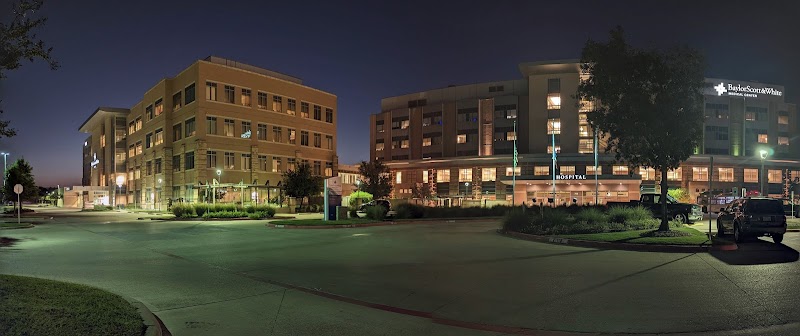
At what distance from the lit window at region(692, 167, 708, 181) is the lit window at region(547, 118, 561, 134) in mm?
22288

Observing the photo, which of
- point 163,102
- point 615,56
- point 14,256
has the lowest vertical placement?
point 14,256

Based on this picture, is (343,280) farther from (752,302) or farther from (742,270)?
(742,270)

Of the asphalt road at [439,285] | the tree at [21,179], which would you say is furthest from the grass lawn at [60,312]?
the tree at [21,179]

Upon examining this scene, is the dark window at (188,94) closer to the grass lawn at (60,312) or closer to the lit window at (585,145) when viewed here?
the grass lawn at (60,312)

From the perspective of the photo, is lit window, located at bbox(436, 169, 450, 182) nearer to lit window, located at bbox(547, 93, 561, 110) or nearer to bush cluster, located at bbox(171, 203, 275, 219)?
lit window, located at bbox(547, 93, 561, 110)

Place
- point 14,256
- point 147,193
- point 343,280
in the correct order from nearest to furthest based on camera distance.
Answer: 1. point 343,280
2. point 14,256
3. point 147,193

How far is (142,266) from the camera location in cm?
1412

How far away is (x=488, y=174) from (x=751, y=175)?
144 feet

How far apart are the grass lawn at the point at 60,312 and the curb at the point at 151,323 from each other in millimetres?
96

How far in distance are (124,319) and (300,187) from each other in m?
51.3

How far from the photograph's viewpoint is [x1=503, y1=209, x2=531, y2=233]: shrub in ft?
79.0

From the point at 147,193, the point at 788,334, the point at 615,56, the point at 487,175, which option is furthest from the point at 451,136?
the point at 788,334

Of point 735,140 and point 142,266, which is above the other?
point 735,140

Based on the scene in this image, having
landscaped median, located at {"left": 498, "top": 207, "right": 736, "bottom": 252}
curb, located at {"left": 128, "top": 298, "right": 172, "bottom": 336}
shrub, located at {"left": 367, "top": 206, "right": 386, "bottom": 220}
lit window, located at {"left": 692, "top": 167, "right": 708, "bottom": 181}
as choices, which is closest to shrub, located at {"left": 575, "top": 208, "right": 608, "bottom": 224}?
landscaped median, located at {"left": 498, "top": 207, "right": 736, "bottom": 252}
